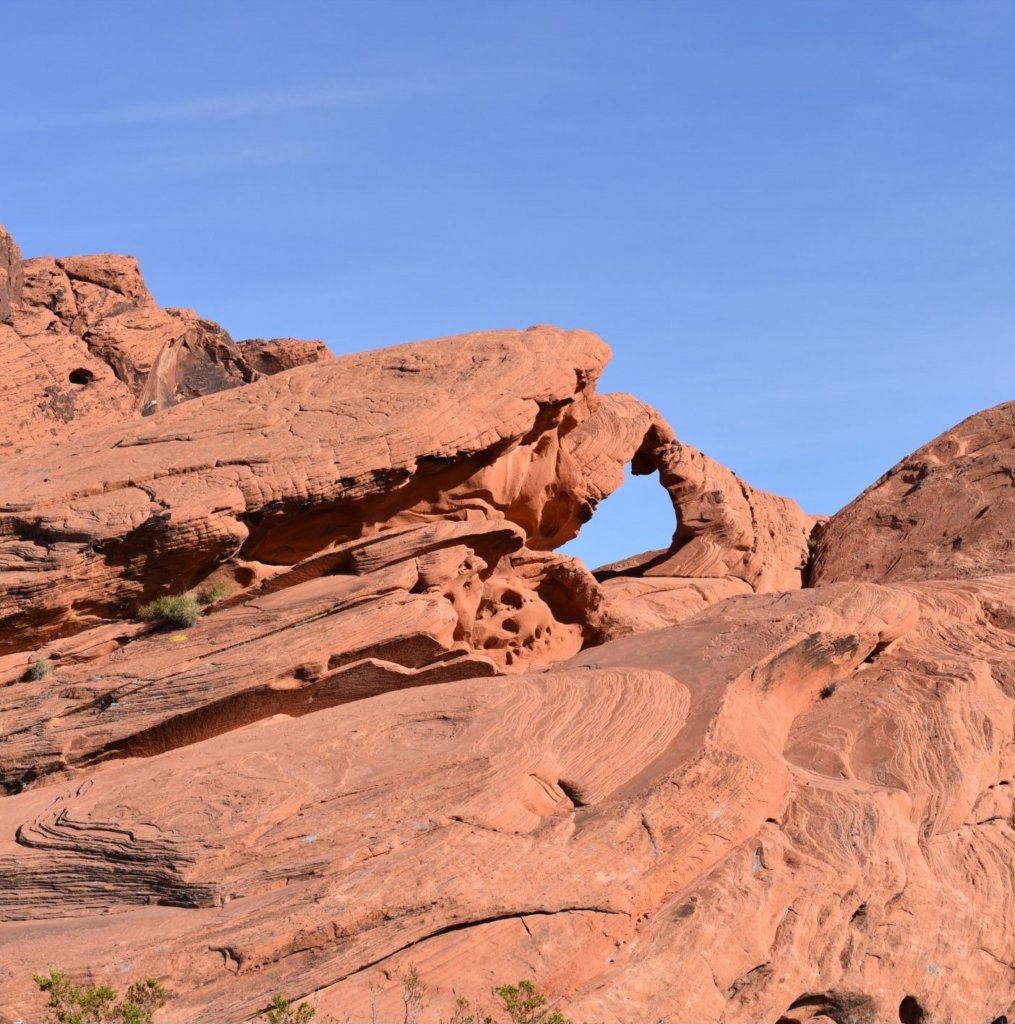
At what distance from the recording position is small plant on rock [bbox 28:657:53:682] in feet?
60.2

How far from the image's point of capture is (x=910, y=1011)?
14539 millimetres

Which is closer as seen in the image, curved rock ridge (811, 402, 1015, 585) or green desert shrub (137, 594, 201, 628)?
green desert shrub (137, 594, 201, 628)

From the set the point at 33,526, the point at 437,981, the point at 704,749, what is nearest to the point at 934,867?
the point at 704,749

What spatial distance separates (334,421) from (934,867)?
955 cm

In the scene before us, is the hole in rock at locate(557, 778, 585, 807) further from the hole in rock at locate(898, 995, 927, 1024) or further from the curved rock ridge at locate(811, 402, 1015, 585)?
the curved rock ridge at locate(811, 402, 1015, 585)

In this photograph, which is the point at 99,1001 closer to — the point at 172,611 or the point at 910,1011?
the point at 172,611

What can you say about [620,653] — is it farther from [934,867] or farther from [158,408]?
[158,408]

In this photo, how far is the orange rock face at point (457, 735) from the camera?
518 inches

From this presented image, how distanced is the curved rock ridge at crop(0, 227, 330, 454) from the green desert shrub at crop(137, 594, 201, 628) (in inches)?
299

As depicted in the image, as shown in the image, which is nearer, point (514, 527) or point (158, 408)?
point (514, 527)

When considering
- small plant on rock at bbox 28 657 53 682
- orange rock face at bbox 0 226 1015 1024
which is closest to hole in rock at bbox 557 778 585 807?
orange rock face at bbox 0 226 1015 1024

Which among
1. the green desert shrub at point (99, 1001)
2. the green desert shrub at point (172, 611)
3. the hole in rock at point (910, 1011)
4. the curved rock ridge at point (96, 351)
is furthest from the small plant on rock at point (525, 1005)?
the curved rock ridge at point (96, 351)

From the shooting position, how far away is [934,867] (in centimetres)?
1564

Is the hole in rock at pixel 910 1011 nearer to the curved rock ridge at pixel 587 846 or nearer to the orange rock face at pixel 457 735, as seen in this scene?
the curved rock ridge at pixel 587 846
